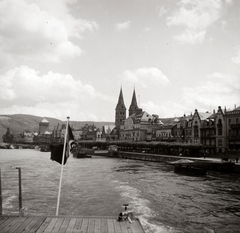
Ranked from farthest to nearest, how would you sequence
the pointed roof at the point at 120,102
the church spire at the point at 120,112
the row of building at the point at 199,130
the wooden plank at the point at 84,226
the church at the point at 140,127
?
the pointed roof at the point at 120,102, the church spire at the point at 120,112, the church at the point at 140,127, the row of building at the point at 199,130, the wooden plank at the point at 84,226

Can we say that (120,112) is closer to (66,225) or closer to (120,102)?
(120,102)

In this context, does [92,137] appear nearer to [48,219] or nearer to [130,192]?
[130,192]

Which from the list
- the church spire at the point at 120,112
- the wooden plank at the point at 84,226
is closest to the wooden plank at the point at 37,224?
the wooden plank at the point at 84,226

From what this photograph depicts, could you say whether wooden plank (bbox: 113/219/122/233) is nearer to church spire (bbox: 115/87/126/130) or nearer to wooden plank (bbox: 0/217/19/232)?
wooden plank (bbox: 0/217/19/232)

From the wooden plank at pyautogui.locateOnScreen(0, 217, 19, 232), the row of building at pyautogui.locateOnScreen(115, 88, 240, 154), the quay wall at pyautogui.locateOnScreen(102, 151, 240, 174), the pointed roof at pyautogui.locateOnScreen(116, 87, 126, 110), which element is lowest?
the wooden plank at pyautogui.locateOnScreen(0, 217, 19, 232)

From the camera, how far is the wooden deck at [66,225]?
1103cm

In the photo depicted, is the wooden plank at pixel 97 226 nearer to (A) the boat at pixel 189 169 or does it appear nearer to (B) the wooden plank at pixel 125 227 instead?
(B) the wooden plank at pixel 125 227

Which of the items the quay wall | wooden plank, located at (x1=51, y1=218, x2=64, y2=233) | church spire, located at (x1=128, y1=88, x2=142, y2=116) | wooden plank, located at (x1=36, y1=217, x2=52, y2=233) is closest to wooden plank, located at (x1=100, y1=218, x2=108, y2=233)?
wooden plank, located at (x1=51, y1=218, x2=64, y2=233)

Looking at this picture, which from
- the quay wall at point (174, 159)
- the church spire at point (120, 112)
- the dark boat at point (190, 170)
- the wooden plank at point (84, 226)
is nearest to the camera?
the wooden plank at point (84, 226)

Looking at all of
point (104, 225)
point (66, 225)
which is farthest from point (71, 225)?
point (104, 225)

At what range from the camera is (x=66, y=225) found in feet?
38.0

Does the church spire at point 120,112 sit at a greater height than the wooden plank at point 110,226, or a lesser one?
greater

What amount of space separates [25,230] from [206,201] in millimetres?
22575

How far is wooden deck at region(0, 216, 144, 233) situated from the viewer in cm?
1103
